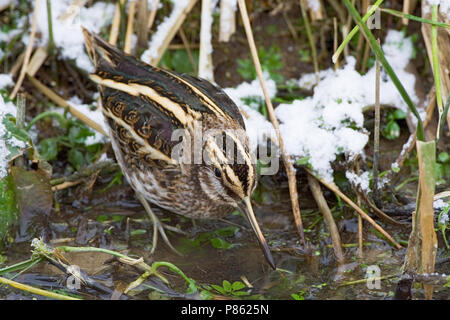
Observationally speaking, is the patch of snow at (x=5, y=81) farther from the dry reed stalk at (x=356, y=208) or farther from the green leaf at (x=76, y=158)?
the dry reed stalk at (x=356, y=208)

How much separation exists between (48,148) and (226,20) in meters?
1.66

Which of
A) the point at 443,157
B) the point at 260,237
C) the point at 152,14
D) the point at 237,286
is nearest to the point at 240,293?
the point at 237,286

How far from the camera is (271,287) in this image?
3.51 metres

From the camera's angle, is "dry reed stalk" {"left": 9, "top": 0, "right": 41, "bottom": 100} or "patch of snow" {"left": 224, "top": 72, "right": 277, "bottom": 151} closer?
"patch of snow" {"left": 224, "top": 72, "right": 277, "bottom": 151}

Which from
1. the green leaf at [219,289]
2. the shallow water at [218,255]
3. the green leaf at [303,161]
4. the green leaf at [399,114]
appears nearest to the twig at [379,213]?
the shallow water at [218,255]

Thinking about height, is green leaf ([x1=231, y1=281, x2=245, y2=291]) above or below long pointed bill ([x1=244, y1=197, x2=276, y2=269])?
below

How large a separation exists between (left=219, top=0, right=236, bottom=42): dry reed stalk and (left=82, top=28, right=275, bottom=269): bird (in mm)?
981

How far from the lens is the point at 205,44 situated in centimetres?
466

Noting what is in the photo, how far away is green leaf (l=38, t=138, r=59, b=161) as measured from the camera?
4441mm

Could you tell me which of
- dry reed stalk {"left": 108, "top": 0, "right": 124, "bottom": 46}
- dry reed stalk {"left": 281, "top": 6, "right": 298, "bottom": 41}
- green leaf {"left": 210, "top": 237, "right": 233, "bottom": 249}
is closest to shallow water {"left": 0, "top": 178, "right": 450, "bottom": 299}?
green leaf {"left": 210, "top": 237, "right": 233, "bottom": 249}

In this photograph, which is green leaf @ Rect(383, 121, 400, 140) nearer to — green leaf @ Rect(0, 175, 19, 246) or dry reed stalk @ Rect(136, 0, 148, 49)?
dry reed stalk @ Rect(136, 0, 148, 49)

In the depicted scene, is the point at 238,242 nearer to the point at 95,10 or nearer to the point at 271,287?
the point at 271,287
